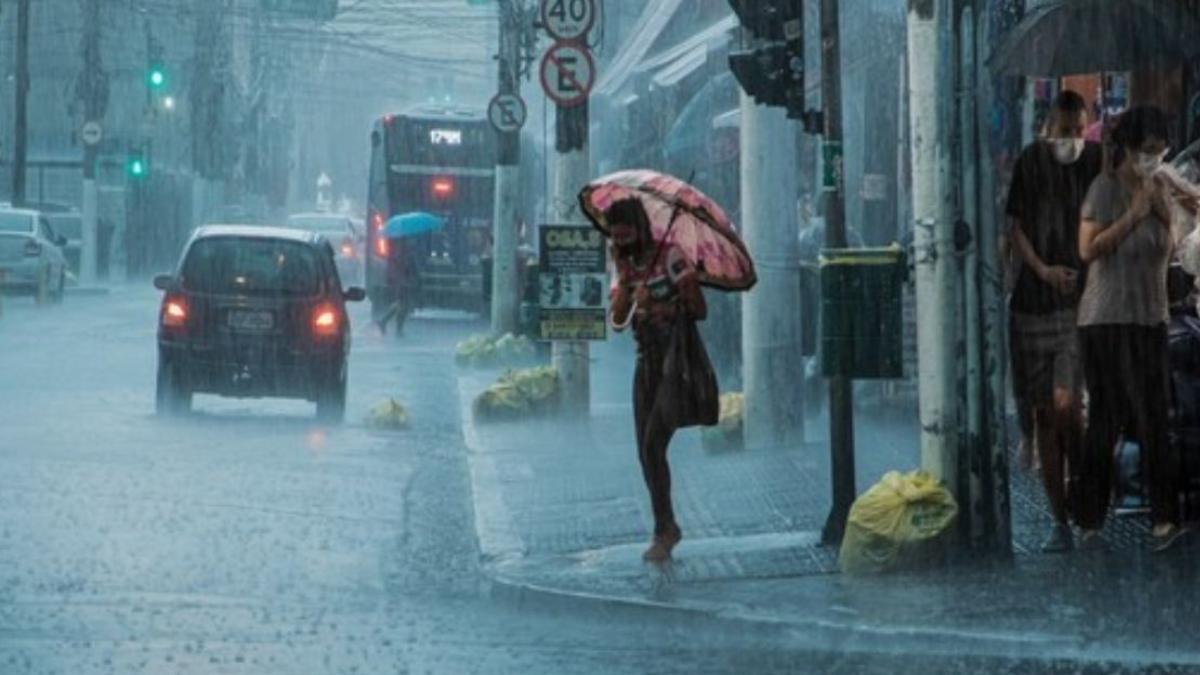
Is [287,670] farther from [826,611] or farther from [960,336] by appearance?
[960,336]

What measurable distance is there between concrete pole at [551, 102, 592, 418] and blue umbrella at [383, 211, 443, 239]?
21648 millimetres

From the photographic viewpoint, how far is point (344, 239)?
61.1m

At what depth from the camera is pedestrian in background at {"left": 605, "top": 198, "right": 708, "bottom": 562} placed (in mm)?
12422

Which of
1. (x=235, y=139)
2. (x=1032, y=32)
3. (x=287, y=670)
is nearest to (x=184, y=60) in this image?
(x=235, y=139)

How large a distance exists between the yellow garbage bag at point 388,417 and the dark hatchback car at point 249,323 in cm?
56

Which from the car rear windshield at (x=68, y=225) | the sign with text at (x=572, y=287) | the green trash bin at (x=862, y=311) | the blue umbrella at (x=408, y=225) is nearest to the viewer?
the green trash bin at (x=862, y=311)

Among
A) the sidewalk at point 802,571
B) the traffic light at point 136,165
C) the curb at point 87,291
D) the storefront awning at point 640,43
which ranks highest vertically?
the storefront awning at point 640,43

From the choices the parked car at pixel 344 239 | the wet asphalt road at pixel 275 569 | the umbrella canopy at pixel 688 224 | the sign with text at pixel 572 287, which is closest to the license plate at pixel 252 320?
the wet asphalt road at pixel 275 569

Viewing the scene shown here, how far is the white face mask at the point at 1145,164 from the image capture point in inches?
469

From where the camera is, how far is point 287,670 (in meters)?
9.36

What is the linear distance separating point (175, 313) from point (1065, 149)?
11.9 metres

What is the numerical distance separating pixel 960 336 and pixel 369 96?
112 m

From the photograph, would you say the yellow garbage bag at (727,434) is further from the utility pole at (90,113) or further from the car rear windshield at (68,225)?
the car rear windshield at (68,225)

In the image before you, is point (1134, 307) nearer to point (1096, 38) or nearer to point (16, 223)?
point (1096, 38)
